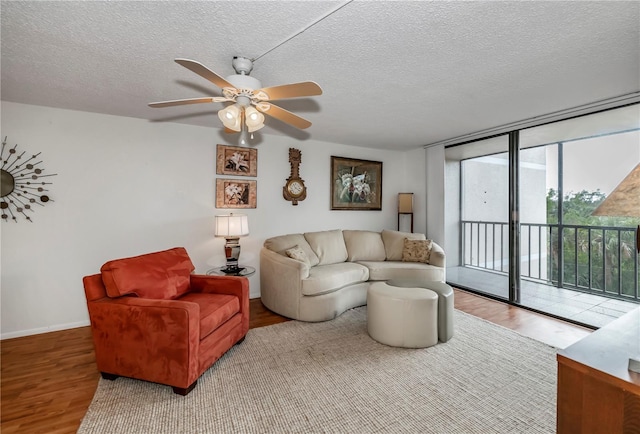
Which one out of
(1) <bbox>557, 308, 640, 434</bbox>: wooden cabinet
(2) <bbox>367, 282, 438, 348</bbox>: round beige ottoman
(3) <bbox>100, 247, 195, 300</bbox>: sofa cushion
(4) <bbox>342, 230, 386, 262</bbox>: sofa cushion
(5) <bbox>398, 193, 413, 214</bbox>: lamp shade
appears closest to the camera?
(1) <bbox>557, 308, 640, 434</bbox>: wooden cabinet

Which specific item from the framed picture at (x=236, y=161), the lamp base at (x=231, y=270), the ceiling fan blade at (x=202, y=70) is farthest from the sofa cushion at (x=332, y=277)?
the ceiling fan blade at (x=202, y=70)

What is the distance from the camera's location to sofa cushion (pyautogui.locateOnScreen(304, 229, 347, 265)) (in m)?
3.86

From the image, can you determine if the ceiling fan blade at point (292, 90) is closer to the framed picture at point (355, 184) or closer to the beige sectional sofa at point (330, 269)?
the beige sectional sofa at point (330, 269)

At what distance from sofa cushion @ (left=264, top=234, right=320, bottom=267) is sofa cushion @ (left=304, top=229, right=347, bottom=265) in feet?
0.28

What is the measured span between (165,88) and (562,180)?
5292 mm

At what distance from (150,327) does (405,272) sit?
2874mm

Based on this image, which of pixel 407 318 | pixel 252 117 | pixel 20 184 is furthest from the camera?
pixel 20 184

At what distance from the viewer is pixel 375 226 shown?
5.09 m

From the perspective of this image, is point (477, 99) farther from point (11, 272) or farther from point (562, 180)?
point (11, 272)

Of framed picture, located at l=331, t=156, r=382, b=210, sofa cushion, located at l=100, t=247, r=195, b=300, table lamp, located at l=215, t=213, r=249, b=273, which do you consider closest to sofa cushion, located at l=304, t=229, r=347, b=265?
framed picture, located at l=331, t=156, r=382, b=210

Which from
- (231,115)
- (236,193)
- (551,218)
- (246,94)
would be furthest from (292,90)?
(551,218)

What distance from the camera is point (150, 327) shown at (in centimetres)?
188

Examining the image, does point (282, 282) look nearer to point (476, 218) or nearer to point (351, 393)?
point (351, 393)

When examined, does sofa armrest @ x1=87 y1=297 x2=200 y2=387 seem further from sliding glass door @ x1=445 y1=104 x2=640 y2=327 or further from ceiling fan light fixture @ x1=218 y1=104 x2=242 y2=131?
sliding glass door @ x1=445 y1=104 x2=640 y2=327
